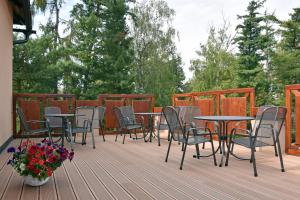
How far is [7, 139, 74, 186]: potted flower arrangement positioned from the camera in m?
3.59

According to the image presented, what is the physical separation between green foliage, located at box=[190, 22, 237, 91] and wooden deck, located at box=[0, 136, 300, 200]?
1626 centimetres

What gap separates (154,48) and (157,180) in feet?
56.0

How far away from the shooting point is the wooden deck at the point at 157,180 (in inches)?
132

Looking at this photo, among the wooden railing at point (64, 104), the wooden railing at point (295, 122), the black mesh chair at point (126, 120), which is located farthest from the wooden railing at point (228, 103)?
the wooden railing at point (64, 104)

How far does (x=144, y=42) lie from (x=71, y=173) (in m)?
17.1

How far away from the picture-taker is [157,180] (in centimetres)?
399

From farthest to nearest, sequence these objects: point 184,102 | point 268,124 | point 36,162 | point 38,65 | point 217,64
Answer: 1. point 217,64
2. point 38,65
3. point 184,102
4. point 268,124
5. point 36,162

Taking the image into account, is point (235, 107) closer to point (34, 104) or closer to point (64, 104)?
point (64, 104)

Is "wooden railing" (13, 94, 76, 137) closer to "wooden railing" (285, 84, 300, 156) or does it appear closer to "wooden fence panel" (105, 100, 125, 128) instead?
"wooden fence panel" (105, 100, 125, 128)

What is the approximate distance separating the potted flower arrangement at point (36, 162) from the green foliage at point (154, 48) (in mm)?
17030

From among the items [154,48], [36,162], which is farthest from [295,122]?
[154,48]

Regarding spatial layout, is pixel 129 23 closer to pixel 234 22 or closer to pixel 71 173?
pixel 234 22

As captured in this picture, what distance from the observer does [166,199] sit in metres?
3.19

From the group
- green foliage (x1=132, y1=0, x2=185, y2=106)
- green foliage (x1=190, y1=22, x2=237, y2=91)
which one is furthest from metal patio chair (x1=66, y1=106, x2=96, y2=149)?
green foliage (x1=190, y1=22, x2=237, y2=91)
